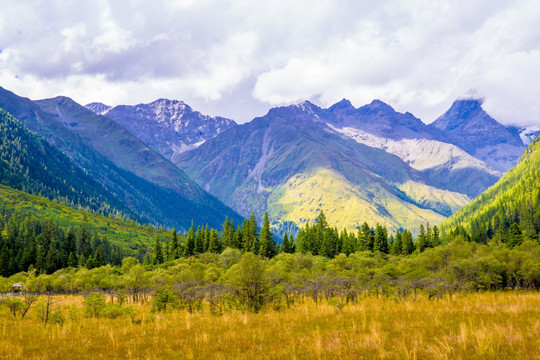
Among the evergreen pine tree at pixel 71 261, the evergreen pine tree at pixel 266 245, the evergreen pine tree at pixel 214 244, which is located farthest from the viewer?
the evergreen pine tree at pixel 71 261

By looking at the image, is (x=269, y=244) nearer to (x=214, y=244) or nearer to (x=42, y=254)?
(x=214, y=244)

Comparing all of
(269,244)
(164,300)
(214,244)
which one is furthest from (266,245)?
(164,300)

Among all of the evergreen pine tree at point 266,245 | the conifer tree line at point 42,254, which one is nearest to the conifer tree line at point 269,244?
the evergreen pine tree at point 266,245

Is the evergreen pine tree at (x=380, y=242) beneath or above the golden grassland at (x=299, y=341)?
above

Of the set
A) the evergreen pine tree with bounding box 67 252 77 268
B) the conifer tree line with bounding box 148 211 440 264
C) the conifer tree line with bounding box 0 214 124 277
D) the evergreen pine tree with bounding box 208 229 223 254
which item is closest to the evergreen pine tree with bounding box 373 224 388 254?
the conifer tree line with bounding box 148 211 440 264

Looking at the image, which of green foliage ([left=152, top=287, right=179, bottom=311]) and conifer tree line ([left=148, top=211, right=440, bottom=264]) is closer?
green foliage ([left=152, top=287, right=179, bottom=311])

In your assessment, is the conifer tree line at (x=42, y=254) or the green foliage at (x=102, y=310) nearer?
the green foliage at (x=102, y=310)

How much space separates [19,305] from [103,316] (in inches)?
329

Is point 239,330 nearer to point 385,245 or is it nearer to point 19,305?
point 19,305

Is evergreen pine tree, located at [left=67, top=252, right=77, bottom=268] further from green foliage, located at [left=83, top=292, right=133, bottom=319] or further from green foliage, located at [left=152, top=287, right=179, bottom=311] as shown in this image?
green foliage, located at [left=83, top=292, right=133, bottom=319]

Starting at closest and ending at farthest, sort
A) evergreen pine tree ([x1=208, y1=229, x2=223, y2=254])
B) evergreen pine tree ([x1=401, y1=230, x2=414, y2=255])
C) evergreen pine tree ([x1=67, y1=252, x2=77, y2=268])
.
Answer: evergreen pine tree ([x1=208, y1=229, x2=223, y2=254]) < evergreen pine tree ([x1=401, y1=230, x2=414, y2=255]) < evergreen pine tree ([x1=67, y1=252, x2=77, y2=268])

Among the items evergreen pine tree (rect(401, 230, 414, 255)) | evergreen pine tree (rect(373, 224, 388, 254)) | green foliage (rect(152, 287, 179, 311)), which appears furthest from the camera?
evergreen pine tree (rect(401, 230, 414, 255))

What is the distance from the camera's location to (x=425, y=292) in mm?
37938

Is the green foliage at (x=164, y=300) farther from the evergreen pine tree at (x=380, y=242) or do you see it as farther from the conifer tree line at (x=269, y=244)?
the evergreen pine tree at (x=380, y=242)
